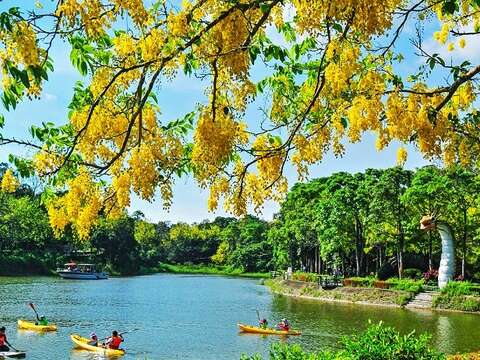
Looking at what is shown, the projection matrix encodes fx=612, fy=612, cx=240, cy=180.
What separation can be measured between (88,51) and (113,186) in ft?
4.12

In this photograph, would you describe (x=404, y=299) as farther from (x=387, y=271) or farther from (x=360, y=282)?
(x=387, y=271)

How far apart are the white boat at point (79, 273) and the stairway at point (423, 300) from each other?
37407 millimetres

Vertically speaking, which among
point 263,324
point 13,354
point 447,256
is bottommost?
point 13,354

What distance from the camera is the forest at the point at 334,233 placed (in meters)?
36.0

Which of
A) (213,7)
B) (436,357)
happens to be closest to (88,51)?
(213,7)

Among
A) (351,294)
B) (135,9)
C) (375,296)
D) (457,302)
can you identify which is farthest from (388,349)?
(351,294)

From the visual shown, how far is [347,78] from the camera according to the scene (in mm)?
6242

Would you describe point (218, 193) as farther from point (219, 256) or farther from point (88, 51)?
point (219, 256)

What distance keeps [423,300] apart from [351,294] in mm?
5450

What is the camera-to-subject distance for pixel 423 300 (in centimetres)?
3272

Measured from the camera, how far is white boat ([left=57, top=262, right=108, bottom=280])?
60.8 metres

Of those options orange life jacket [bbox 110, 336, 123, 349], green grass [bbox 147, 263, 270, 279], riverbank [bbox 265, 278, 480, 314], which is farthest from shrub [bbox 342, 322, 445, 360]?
green grass [bbox 147, 263, 270, 279]

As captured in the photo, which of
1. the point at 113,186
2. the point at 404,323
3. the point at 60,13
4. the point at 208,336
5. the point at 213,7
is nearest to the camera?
the point at 60,13

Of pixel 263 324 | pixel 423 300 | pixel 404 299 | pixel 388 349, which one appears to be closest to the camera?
pixel 388 349
